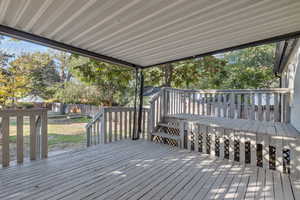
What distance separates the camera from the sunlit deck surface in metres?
1.99

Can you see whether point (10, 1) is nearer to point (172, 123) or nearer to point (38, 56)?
point (172, 123)

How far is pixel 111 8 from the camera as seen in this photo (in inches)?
72.5

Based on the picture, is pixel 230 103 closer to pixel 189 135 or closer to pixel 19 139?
pixel 189 135

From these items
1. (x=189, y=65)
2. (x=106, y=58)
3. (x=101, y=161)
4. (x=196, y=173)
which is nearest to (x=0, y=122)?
(x=101, y=161)

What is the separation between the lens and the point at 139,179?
93.7 inches

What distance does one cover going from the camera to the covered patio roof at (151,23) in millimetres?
1785

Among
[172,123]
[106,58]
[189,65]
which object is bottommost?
[172,123]

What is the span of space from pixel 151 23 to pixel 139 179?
228cm

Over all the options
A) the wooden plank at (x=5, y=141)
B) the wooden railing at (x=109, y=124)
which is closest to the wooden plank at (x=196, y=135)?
the wooden railing at (x=109, y=124)

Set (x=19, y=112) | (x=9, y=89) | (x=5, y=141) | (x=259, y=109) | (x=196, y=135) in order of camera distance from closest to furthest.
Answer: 1. (x=5, y=141)
2. (x=19, y=112)
3. (x=196, y=135)
4. (x=259, y=109)
5. (x=9, y=89)

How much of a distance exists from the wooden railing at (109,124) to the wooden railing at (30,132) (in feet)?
4.62

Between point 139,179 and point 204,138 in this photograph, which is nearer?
point 139,179

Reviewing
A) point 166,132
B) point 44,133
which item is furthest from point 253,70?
point 44,133

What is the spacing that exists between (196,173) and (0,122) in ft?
11.4
